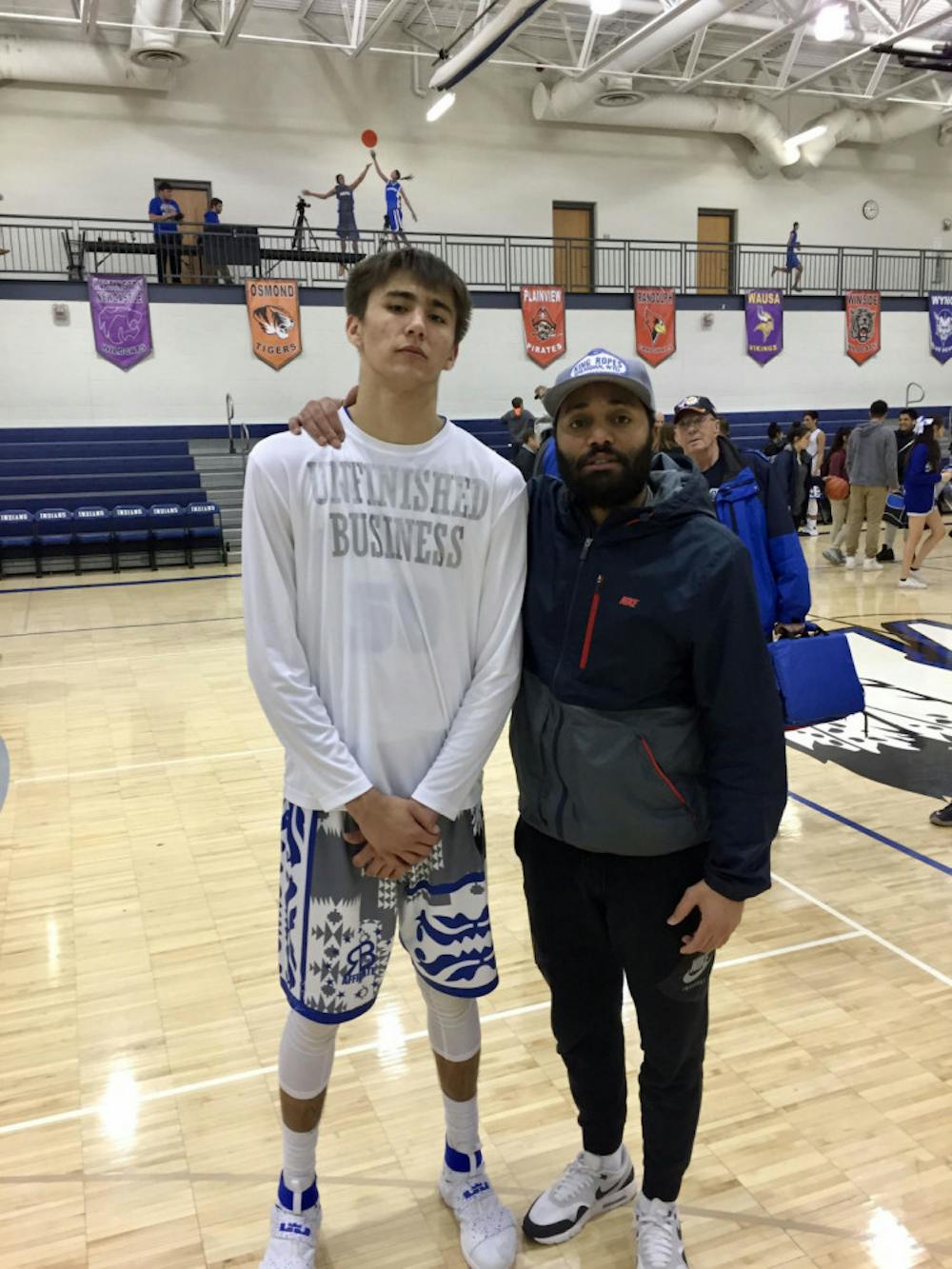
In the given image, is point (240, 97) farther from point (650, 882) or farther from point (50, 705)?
point (650, 882)

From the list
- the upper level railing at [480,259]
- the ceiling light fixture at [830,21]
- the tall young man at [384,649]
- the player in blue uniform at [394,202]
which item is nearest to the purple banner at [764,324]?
the upper level railing at [480,259]

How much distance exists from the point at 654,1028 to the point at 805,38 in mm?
21668

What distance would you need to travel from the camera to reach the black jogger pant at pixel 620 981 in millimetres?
1831

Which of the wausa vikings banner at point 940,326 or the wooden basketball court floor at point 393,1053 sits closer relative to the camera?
the wooden basketball court floor at point 393,1053

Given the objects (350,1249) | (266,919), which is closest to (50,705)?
(266,919)

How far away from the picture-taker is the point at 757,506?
139 inches

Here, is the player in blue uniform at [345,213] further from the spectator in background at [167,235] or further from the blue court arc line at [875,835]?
the blue court arc line at [875,835]

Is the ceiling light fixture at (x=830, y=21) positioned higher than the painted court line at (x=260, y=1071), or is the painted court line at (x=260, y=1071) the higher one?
the ceiling light fixture at (x=830, y=21)

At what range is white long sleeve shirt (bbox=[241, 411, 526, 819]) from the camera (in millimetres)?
1779

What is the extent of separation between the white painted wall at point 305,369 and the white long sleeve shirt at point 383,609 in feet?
43.4

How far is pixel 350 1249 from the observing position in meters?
2.13

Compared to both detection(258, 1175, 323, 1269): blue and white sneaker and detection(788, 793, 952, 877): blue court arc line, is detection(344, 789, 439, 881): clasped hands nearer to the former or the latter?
detection(258, 1175, 323, 1269): blue and white sneaker

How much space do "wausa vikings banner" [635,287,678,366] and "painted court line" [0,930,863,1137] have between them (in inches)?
619

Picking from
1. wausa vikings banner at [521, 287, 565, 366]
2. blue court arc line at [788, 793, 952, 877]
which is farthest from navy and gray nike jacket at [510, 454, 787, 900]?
wausa vikings banner at [521, 287, 565, 366]
